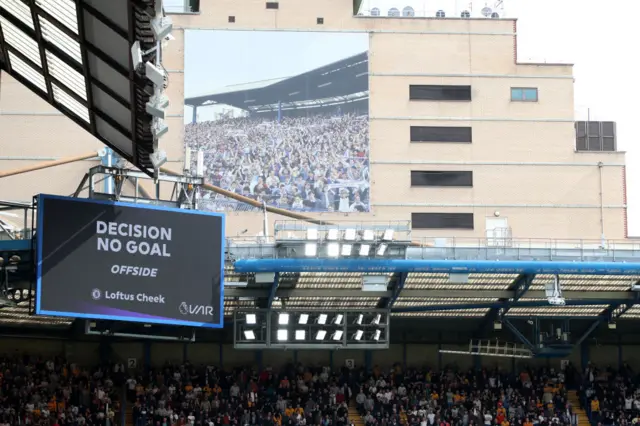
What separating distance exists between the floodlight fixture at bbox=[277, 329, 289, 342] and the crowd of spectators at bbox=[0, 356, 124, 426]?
7.69 metres

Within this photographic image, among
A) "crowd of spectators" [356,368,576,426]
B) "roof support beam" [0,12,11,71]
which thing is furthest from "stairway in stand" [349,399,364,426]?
"roof support beam" [0,12,11,71]

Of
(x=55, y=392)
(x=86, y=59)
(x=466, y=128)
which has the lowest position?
(x=55, y=392)

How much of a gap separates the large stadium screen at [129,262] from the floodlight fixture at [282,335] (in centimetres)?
604

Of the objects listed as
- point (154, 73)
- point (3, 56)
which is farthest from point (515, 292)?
point (154, 73)

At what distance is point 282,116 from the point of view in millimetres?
70375

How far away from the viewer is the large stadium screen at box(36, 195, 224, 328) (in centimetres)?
4391

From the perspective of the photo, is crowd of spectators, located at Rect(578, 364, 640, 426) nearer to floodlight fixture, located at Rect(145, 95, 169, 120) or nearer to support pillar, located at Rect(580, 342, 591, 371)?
support pillar, located at Rect(580, 342, 591, 371)

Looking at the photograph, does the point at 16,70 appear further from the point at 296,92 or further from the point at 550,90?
the point at 550,90

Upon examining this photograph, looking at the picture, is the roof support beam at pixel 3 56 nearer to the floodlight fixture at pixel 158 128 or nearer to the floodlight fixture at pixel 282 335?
the floodlight fixture at pixel 158 128

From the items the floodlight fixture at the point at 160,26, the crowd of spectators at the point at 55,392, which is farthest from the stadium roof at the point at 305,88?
the floodlight fixture at the point at 160,26

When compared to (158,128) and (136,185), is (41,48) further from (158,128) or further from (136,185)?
(136,185)

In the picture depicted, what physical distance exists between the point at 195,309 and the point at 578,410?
74.6 feet

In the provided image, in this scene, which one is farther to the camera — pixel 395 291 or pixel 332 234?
pixel 395 291

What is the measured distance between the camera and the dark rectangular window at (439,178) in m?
70.9
